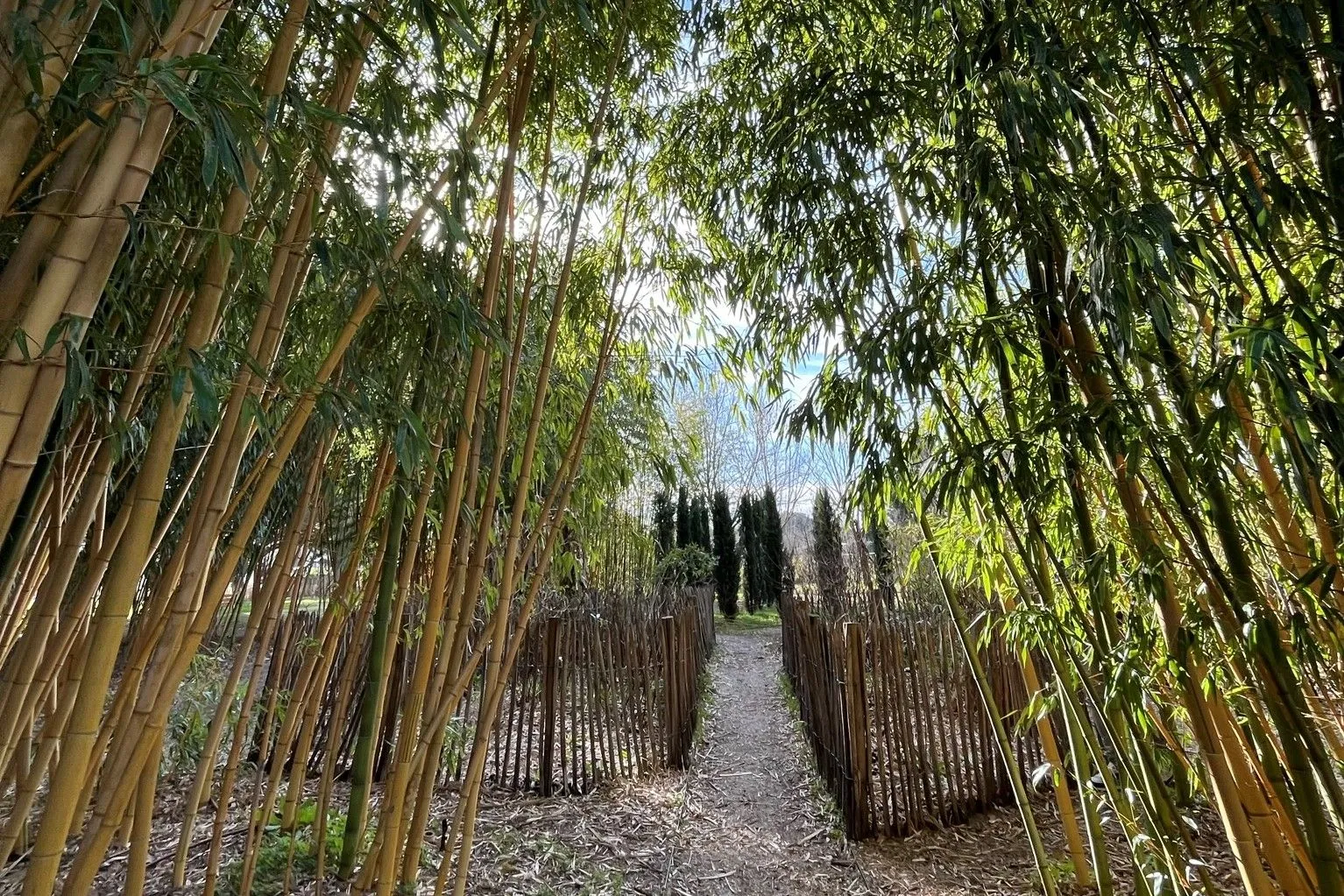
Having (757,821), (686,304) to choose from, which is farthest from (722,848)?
(686,304)

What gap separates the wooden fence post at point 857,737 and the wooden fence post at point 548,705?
58.0 inches

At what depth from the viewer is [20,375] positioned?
2.24 feet

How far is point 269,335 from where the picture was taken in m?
1.07

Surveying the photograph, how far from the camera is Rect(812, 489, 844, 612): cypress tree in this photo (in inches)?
407

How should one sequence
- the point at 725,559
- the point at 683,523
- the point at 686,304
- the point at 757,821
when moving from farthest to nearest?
the point at 683,523 < the point at 725,559 < the point at 757,821 < the point at 686,304

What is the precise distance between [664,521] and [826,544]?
3.19 meters

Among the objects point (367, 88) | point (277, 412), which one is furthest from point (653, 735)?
point (367, 88)

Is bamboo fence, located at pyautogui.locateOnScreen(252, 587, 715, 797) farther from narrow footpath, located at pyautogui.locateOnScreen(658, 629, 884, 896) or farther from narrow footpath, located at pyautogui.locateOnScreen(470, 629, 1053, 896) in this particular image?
narrow footpath, located at pyautogui.locateOnScreen(658, 629, 884, 896)

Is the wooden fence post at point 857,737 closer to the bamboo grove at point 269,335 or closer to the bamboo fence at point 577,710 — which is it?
the bamboo fence at point 577,710

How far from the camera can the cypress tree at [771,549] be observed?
42.7ft

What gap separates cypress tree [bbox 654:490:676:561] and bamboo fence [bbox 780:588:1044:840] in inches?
341

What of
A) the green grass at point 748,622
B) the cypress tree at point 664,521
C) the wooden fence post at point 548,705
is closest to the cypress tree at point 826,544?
the green grass at point 748,622

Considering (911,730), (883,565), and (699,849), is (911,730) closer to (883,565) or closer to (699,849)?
(699,849)

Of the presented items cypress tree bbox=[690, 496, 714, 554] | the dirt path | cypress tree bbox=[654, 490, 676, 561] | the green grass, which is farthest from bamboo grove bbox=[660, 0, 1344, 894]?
cypress tree bbox=[690, 496, 714, 554]
